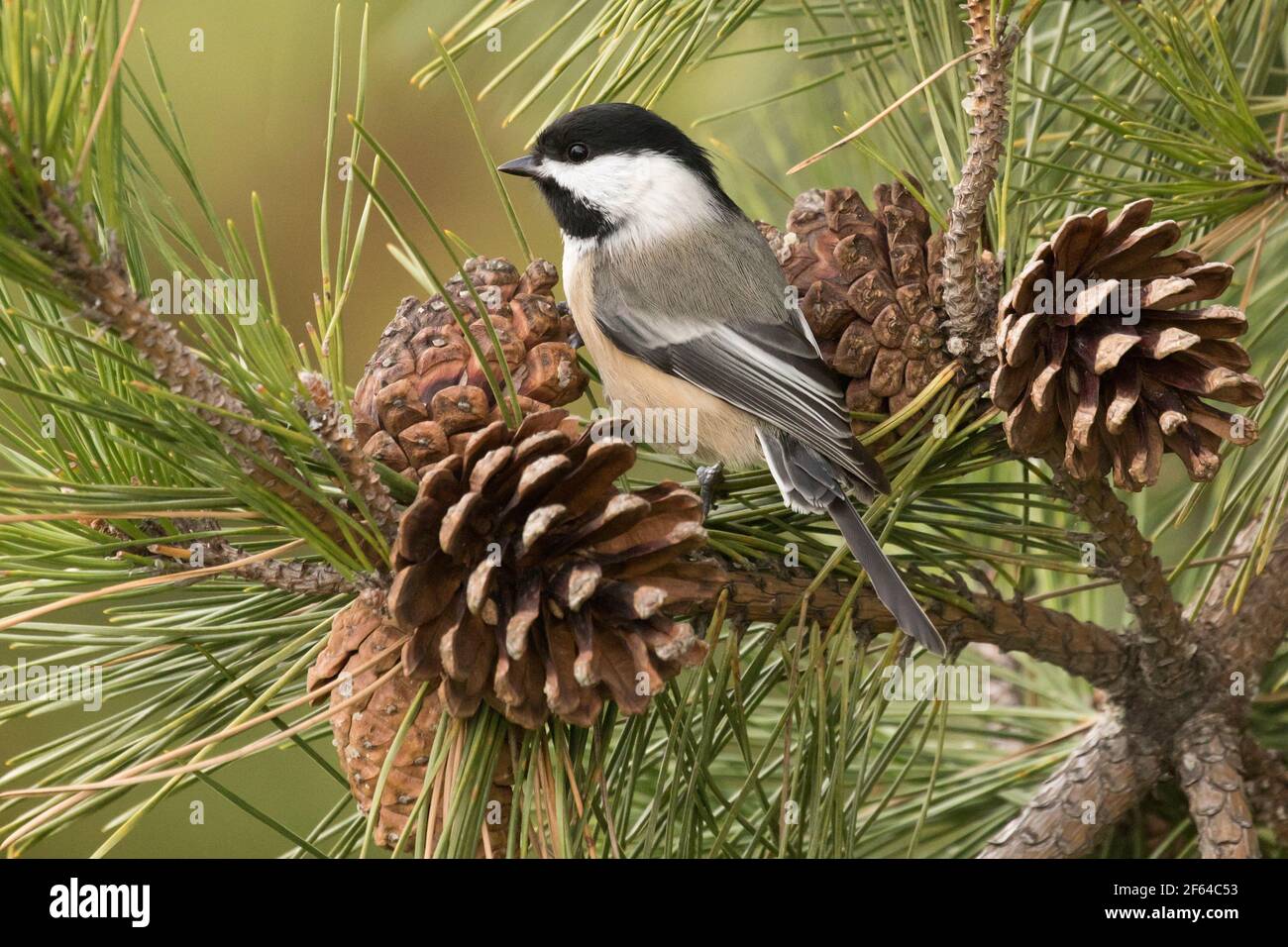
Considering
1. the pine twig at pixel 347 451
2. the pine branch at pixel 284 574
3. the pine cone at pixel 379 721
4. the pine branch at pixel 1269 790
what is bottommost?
the pine branch at pixel 1269 790

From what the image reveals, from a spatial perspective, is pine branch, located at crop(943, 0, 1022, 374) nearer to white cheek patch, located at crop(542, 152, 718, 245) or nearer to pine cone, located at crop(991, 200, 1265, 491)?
pine cone, located at crop(991, 200, 1265, 491)

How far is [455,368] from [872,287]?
0.38m

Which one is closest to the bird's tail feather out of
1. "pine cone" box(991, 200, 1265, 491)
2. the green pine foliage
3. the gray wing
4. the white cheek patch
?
the green pine foliage

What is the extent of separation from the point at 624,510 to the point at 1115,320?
1.38 ft

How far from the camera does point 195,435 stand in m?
0.73

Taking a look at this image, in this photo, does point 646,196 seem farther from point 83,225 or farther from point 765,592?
point 83,225

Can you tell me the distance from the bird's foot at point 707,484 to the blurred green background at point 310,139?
53cm

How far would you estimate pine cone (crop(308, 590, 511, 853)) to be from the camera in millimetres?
826

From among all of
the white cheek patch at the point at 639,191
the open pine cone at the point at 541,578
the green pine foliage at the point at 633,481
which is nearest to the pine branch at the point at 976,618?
the green pine foliage at the point at 633,481

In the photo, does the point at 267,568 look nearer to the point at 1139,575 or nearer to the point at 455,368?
the point at 455,368

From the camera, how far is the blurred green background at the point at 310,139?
1.70 m

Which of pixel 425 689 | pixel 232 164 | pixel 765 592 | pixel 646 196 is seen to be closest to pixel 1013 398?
pixel 765 592

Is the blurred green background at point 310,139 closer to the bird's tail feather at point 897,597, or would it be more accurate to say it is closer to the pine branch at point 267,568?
the bird's tail feather at point 897,597

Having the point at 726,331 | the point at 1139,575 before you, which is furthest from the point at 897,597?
the point at 726,331
